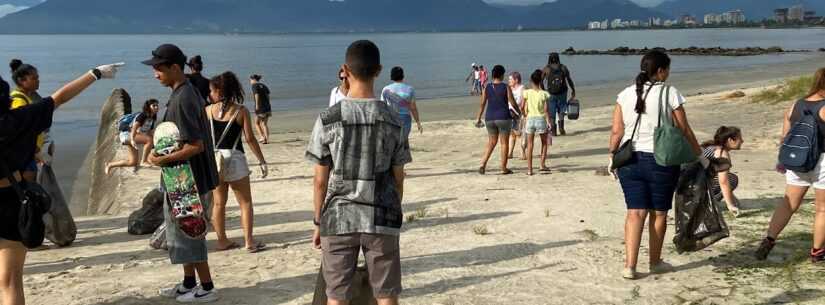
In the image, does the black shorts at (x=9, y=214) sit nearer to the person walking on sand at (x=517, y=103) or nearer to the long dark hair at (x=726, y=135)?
the long dark hair at (x=726, y=135)

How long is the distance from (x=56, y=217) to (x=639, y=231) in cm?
560

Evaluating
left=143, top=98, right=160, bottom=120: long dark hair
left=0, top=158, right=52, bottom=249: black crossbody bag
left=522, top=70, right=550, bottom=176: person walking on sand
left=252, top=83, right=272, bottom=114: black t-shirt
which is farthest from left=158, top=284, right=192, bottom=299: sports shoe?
left=252, top=83, right=272, bottom=114: black t-shirt

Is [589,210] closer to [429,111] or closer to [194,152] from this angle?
[194,152]

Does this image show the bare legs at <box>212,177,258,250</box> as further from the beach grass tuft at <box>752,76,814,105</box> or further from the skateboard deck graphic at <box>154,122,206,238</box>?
the beach grass tuft at <box>752,76,814,105</box>

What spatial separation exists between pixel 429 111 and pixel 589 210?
18352mm

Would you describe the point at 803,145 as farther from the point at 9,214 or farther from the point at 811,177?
the point at 9,214

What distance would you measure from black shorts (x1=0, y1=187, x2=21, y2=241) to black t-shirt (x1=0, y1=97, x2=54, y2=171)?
14cm

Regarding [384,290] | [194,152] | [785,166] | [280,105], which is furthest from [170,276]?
[280,105]

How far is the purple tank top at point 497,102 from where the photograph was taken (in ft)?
33.6

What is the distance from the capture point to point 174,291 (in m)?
5.42

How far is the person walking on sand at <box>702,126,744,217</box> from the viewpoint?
7125 millimetres

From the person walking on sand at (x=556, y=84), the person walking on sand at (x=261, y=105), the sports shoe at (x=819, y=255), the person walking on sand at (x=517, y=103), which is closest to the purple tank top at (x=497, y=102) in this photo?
the person walking on sand at (x=517, y=103)

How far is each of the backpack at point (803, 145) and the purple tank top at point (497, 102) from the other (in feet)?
16.0

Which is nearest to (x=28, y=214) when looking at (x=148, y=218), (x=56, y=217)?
(x=56, y=217)
